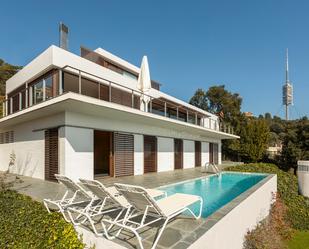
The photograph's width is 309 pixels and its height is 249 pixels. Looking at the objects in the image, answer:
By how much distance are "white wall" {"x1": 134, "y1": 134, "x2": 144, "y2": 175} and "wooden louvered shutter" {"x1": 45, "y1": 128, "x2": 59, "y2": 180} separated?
479 centimetres

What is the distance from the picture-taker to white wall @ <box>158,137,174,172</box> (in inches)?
645

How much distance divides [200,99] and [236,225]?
36115 mm

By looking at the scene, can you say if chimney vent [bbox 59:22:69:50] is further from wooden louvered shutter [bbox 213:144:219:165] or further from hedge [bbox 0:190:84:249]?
wooden louvered shutter [bbox 213:144:219:165]

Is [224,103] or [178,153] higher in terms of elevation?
[224,103]

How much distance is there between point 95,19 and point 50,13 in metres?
3.12

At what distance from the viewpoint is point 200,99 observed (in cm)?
4034

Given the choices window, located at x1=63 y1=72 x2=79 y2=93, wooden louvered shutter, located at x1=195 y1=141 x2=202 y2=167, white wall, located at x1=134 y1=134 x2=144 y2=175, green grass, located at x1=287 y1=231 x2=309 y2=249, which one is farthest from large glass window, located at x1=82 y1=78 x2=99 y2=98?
wooden louvered shutter, located at x1=195 y1=141 x2=202 y2=167

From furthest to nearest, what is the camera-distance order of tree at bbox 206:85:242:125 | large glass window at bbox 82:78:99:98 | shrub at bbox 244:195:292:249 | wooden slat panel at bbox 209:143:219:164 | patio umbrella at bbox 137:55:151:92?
tree at bbox 206:85:242:125 < wooden slat panel at bbox 209:143:219:164 < patio umbrella at bbox 137:55:151:92 < large glass window at bbox 82:78:99:98 < shrub at bbox 244:195:292:249

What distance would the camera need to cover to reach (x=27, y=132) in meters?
13.1

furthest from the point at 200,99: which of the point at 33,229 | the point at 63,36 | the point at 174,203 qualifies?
the point at 33,229

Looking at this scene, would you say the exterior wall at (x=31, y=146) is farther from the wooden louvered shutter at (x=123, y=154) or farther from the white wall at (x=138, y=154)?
the white wall at (x=138, y=154)

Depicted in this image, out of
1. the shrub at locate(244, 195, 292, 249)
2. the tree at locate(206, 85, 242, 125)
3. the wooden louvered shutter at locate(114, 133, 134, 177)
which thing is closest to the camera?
the shrub at locate(244, 195, 292, 249)

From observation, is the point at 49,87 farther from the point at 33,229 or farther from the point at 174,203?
the point at 174,203

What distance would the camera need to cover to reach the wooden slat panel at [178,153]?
18525 mm
